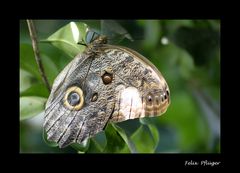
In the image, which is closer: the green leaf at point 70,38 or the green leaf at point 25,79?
the green leaf at point 70,38

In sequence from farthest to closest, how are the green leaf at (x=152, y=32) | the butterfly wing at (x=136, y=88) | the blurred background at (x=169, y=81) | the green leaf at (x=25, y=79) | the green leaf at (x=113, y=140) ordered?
the green leaf at (x=152, y=32)
the green leaf at (x=25, y=79)
the blurred background at (x=169, y=81)
the green leaf at (x=113, y=140)
the butterfly wing at (x=136, y=88)

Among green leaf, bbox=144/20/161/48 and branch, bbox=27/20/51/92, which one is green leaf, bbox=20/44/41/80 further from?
green leaf, bbox=144/20/161/48

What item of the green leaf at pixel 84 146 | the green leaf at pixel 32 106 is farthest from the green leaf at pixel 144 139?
the green leaf at pixel 32 106

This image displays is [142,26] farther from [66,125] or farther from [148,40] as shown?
[66,125]

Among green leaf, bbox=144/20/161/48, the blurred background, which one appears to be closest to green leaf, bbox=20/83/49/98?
the blurred background

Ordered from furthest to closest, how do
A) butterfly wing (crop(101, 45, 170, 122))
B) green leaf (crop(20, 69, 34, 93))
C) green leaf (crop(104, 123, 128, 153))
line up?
1. green leaf (crop(20, 69, 34, 93))
2. green leaf (crop(104, 123, 128, 153))
3. butterfly wing (crop(101, 45, 170, 122))

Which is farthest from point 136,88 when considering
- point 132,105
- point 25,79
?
point 25,79

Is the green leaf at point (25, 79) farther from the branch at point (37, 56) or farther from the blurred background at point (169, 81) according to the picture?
the branch at point (37, 56)
